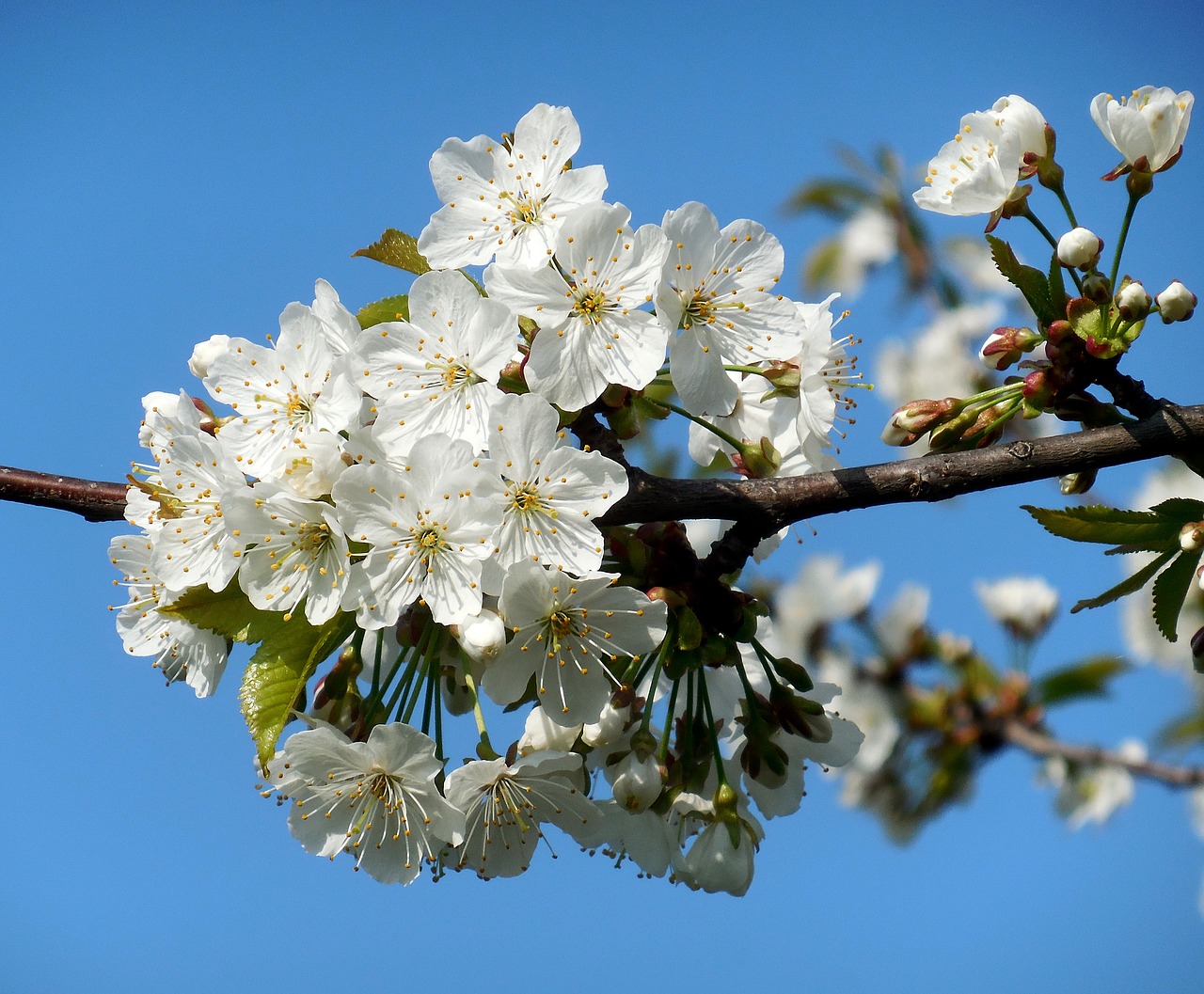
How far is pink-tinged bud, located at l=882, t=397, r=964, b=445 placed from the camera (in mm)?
2408

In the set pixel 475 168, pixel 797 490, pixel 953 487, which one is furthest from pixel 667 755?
pixel 475 168

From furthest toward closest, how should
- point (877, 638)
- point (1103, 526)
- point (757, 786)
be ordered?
point (877, 638) < point (757, 786) < point (1103, 526)

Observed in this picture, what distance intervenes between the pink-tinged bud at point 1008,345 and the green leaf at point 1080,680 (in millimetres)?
3275

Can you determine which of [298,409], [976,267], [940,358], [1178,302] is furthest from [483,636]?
[976,267]

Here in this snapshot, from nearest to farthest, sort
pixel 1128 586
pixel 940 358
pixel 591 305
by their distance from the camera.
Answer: pixel 591 305 → pixel 1128 586 → pixel 940 358

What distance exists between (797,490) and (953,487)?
0.36 m

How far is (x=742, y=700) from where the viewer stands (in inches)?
102

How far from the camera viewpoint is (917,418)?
2408 millimetres

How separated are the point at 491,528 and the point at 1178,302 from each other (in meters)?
1.64

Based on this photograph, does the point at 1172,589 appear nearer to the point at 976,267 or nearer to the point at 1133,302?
the point at 1133,302

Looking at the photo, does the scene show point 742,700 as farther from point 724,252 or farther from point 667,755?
point 724,252

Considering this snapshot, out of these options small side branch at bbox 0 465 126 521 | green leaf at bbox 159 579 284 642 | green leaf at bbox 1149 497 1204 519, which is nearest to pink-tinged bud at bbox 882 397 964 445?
green leaf at bbox 1149 497 1204 519

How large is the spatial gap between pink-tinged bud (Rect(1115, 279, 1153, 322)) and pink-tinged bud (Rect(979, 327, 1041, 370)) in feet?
0.67

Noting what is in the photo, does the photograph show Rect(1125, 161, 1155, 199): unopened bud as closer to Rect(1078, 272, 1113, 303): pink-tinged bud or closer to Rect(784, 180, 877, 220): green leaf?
Rect(1078, 272, 1113, 303): pink-tinged bud
